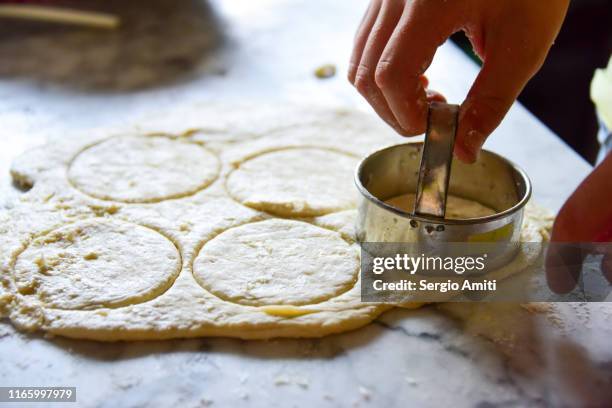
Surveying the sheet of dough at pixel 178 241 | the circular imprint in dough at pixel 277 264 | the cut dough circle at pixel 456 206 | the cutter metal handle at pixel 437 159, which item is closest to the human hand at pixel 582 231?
the sheet of dough at pixel 178 241

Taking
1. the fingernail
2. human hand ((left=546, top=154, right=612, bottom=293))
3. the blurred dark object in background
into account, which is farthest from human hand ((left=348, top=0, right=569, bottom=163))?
the blurred dark object in background

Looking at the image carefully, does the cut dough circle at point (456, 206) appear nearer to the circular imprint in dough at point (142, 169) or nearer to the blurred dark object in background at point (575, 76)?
the circular imprint in dough at point (142, 169)

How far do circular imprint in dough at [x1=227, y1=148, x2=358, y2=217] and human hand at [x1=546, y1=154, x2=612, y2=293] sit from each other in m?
0.49

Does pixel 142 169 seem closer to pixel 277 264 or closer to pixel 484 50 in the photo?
pixel 277 264

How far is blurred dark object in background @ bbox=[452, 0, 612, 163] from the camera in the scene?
2.75m

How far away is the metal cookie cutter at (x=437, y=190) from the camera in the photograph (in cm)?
122

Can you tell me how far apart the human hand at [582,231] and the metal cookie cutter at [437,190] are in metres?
0.09

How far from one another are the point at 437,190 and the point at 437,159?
0.06 m

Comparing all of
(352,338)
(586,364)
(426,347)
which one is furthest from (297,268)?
(586,364)

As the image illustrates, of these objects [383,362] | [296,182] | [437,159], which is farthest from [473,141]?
[296,182]

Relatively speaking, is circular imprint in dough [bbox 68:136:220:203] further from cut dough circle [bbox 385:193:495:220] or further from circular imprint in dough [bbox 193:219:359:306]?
cut dough circle [bbox 385:193:495:220]

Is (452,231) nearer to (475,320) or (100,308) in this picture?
(475,320)

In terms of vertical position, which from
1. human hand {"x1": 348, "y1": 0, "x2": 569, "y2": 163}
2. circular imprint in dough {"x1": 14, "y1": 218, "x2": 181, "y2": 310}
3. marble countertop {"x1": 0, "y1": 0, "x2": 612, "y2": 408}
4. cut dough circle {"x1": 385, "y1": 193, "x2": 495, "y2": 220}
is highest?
human hand {"x1": 348, "y1": 0, "x2": 569, "y2": 163}

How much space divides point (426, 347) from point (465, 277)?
209 millimetres
